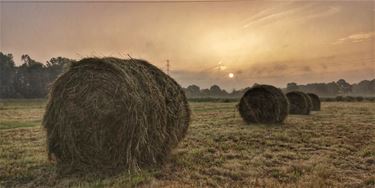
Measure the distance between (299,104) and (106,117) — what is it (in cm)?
1917

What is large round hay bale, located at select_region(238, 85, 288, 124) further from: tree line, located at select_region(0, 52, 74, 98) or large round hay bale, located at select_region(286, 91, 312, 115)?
tree line, located at select_region(0, 52, 74, 98)

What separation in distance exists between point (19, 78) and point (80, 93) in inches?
2516

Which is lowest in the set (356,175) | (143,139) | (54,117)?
(356,175)

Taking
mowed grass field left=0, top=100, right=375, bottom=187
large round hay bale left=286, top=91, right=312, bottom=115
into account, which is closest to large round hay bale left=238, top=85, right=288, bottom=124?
mowed grass field left=0, top=100, right=375, bottom=187

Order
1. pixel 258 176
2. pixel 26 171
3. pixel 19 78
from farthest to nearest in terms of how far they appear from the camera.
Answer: pixel 19 78 < pixel 26 171 < pixel 258 176

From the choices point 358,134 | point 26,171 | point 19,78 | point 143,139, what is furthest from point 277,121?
point 19,78

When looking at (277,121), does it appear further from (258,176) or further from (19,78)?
(19,78)

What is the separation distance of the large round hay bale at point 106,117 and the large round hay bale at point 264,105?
30.5 ft

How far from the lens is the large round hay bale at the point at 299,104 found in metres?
22.6

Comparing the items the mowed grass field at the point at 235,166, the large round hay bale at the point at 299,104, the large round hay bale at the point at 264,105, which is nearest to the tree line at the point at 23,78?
the large round hay bale at the point at 299,104

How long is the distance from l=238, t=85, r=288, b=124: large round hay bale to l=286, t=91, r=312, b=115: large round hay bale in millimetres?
7874

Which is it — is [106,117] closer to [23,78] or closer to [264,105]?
[264,105]

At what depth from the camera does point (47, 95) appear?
22.7 ft

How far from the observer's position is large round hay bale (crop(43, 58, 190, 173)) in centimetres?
619
